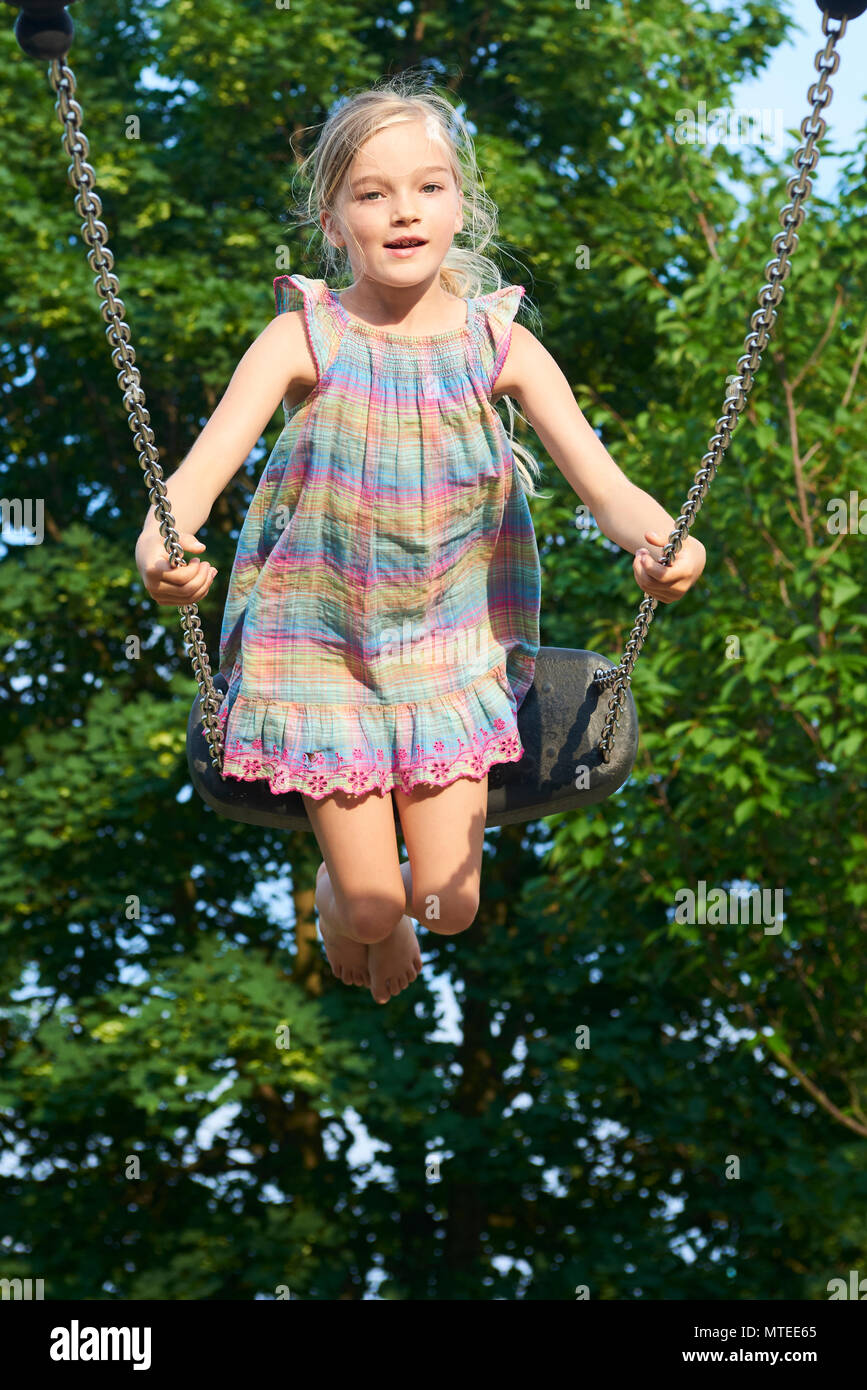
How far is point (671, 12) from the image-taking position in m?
7.50

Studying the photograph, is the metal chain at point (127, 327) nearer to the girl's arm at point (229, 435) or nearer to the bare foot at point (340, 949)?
the girl's arm at point (229, 435)

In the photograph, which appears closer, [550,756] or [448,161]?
[448,161]

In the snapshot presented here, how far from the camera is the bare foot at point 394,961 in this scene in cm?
291

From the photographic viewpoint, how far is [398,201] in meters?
2.49

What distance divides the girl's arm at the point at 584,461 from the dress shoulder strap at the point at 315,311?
0.26 metres

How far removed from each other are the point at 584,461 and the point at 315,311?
456 millimetres

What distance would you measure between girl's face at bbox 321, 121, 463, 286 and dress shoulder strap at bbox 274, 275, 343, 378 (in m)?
0.09

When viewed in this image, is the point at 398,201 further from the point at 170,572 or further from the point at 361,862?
the point at 361,862

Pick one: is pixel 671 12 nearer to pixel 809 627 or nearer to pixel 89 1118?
pixel 809 627

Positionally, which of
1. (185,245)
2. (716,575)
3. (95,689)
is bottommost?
(716,575)

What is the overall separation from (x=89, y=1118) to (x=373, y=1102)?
4.61 ft

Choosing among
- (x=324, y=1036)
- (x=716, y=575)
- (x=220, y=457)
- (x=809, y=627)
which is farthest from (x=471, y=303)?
(x=324, y=1036)

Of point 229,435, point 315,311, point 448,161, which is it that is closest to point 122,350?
A: point 229,435

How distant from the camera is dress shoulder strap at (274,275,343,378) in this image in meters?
2.54
